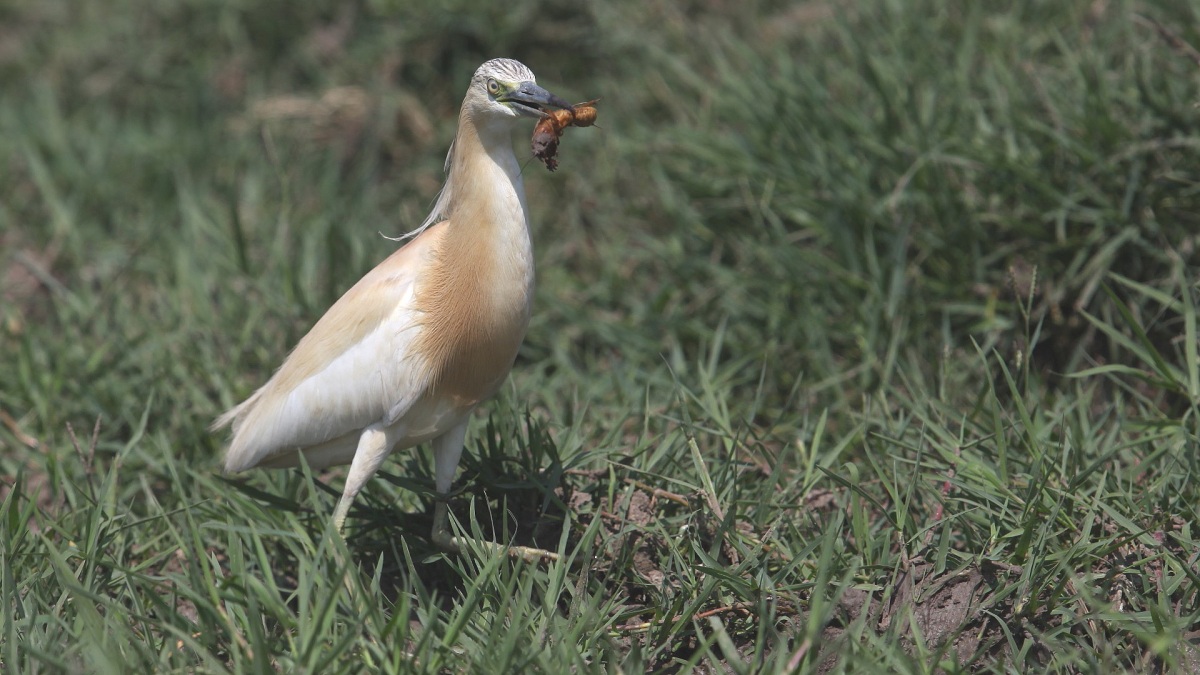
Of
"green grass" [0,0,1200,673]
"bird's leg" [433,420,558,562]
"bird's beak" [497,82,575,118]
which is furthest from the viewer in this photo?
"bird's leg" [433,420,558,562]

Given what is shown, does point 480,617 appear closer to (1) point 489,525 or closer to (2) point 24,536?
(1) point 489,525

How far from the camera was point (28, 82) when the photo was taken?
7.12m

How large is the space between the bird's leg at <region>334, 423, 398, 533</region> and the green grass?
0.16m

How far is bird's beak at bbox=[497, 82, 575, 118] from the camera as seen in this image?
10.8 feet

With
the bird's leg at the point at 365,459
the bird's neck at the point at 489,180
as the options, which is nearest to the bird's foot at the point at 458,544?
the bird's leg at the point at 365,459

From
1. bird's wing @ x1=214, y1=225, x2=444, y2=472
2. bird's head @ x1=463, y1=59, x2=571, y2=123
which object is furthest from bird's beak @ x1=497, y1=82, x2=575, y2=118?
bird's wing @ x1=214, y1=225, x2=444, y2=472

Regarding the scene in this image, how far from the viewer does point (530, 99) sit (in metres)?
3.28

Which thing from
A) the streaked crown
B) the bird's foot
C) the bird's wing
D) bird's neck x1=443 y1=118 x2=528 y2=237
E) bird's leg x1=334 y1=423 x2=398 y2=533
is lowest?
the bird's foot

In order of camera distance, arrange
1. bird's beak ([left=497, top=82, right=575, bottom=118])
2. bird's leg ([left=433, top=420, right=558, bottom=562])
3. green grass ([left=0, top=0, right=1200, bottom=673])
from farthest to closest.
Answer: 1. bird's leg ([left=433, top=420, right=558, bottom=562])
2. bird's beak ([left=497, top=82, right=575, bottom=118])
3. green grass ([left=0, top=0, right=1200, bottom=673])

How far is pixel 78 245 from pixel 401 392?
9.73 ft

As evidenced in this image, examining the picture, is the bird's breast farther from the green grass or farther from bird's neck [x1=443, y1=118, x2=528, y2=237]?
the green grass

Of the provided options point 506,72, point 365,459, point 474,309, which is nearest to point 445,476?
point 365,459

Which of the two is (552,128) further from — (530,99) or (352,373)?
(352,373)

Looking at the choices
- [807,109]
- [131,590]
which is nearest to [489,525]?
[131,590]
